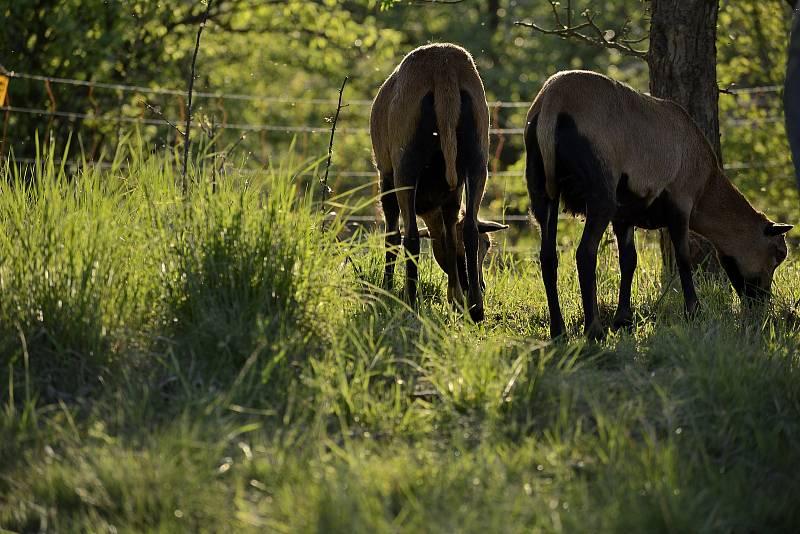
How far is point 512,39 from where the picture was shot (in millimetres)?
21328

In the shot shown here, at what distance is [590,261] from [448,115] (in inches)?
41.3

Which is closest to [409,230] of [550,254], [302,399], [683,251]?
[550,254]

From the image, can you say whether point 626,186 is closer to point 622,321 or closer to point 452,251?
point 622,321

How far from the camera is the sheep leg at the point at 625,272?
20.3 feet

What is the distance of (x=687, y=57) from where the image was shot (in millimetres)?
7254

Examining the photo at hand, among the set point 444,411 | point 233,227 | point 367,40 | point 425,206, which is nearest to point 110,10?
point 367,40

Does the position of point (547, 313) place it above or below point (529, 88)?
above

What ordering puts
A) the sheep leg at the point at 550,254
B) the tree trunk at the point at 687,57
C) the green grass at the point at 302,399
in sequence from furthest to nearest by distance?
1. the tree trunk at the point at 687,57
2. the sheep leg at the point at 550,254
3. the green grass at the point at 302,399

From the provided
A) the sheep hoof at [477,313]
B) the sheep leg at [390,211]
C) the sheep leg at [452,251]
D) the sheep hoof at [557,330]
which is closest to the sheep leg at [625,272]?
the sheep hoof at [557,330]

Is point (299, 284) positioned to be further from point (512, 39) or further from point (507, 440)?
point (512, 39)

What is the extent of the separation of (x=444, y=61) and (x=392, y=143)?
0.54 m

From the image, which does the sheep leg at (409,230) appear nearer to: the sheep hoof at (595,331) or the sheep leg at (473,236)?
the sheep leg at (473,236)

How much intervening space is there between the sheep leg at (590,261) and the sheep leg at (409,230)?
0.89 meters

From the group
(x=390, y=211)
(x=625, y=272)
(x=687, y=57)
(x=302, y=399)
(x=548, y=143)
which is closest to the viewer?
(x=302, y=399)
